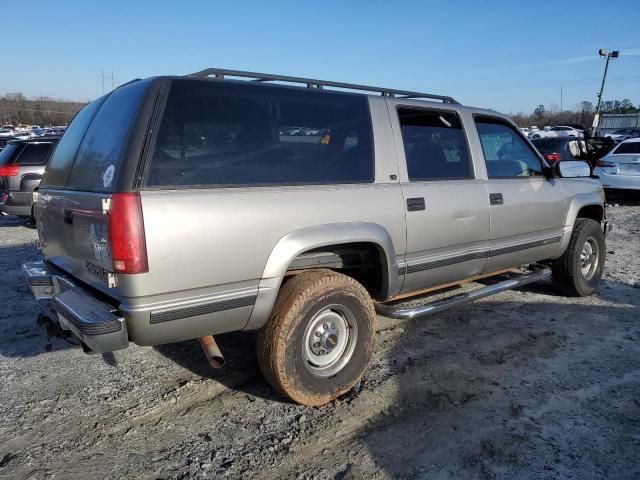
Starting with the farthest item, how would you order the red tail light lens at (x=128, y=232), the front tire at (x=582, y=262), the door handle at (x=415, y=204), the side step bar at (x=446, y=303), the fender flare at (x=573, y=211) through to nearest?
the front tire at (x=582, y=262)
the fender flare at (x=573, y=211)
the side step bar at (x=446, y=303)
the door handle at (x=415, y=204)
the red tail light lens at (x=128, y=232)

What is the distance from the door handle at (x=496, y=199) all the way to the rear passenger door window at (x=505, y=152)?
193mm

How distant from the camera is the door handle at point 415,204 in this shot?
3.52 meters

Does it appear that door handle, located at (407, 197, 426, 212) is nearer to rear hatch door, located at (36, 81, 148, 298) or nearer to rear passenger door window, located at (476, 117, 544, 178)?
rear passenger door window, located at (476, 117, 544, 178)

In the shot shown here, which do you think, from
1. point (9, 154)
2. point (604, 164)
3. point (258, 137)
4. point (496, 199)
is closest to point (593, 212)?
point (496, 199)

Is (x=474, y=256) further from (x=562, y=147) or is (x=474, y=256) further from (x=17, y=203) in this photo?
(x=562, y=147)

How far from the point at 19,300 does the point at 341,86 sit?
4.06 meters

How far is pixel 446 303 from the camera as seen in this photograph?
12.9 feet

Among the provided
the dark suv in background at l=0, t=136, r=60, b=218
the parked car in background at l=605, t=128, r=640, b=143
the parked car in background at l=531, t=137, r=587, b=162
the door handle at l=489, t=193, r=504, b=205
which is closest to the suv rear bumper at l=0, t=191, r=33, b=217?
the dark suv in background at l=0, t=136, r=60, b=218

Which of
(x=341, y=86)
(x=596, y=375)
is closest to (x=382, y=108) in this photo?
(x=341, y=86)

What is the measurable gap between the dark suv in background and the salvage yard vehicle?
6.56 meters

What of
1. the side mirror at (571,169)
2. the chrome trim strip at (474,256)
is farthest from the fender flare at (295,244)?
the side mirror at (571,169)

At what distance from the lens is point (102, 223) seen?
99.9 inches

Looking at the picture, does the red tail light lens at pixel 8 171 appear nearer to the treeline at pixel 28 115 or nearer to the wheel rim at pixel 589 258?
the wheel rim at pixel 589 258

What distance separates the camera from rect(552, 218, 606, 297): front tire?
515cm
